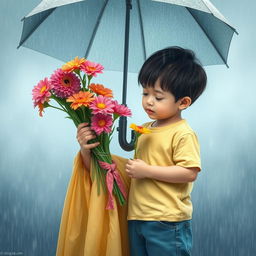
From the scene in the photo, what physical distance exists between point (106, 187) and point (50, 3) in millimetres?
826

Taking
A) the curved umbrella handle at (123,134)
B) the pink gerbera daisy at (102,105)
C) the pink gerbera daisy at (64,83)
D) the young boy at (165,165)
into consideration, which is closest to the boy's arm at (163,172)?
the young boy at (165,165)

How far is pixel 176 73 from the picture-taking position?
221 cm

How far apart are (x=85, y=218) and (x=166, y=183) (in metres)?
0.44

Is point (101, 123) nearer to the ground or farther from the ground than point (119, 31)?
nearer to the ground

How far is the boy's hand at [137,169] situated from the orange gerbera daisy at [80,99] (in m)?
0.33

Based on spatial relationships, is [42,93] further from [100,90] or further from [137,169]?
[137,169]

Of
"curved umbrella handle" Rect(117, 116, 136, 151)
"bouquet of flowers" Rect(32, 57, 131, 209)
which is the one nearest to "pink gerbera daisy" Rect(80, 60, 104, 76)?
"bouquet of flowers" Rect(32, 57, 131, 209)

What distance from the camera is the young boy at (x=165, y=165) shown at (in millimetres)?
2178

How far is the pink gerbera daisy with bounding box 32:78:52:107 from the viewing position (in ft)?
6.99

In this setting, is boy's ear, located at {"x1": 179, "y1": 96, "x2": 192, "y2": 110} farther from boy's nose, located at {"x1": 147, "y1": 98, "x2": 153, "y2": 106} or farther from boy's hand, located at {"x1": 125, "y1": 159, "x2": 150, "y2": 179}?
boy's hand, located at {"x1": 125, "y1": 159, "x2": 150, "y2": 179}

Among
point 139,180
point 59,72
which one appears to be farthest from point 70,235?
point 59,72

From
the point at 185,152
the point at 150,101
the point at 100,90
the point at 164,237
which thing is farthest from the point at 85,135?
the point at 164,237

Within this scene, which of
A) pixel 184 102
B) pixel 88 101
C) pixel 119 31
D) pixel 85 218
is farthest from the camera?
pixel 119 31

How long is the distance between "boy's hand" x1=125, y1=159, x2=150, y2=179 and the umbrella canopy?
577 millimetres
